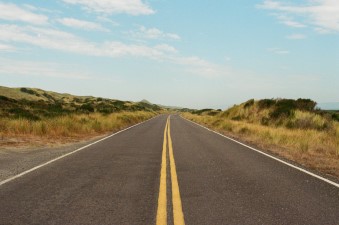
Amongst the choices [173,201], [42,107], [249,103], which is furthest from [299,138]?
[42,107]

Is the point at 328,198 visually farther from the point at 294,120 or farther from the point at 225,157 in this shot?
the point at 294,120

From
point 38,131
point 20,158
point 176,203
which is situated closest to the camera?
point 176,203

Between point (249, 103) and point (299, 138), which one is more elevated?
point (249, 103)

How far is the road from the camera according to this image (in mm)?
5184

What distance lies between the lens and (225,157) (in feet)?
38.5

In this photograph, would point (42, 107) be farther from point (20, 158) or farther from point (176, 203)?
point (176, 203)

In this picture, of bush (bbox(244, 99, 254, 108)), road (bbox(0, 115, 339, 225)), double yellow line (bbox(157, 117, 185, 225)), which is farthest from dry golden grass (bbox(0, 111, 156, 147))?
bush (bbox(244, 99, 254, 108))

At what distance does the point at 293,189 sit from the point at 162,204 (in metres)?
2.98

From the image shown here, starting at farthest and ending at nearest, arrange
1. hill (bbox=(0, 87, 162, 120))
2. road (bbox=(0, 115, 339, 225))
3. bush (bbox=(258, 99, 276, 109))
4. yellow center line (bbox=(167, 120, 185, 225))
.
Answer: bush (bbox=(258, 99, 276, 109)), hill (bbox=(0, 87, 162, 120)), road (bbox=(0, 115, 339, 225)), yellow center line (bbox=(167, 120, 185, 225))

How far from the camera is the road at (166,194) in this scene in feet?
17.0

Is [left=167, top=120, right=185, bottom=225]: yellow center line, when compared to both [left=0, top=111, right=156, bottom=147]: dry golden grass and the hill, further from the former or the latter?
the hill

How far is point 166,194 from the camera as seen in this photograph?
650cm

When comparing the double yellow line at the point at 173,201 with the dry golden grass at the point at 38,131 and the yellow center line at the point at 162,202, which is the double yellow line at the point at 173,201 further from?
the dry golden grass at the point at 38,131

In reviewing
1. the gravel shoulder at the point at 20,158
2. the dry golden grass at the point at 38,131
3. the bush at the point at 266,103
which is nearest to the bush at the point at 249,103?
the bush at the point at 266,103
